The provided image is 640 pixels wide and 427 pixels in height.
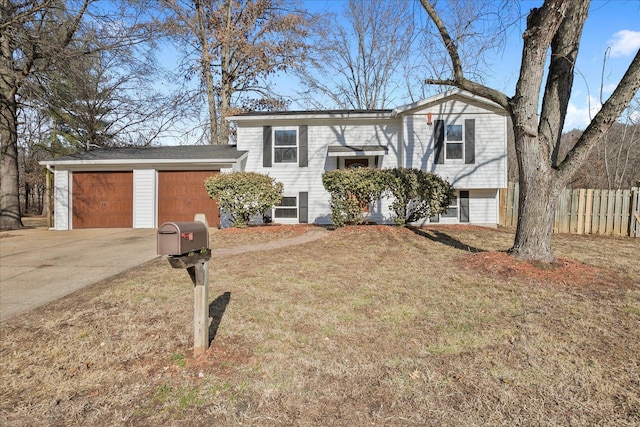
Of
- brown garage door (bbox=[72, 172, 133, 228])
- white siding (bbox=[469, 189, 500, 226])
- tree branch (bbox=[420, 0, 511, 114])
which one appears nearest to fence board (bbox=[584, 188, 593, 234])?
white siding (bbox=[469, 189, 500, 226])

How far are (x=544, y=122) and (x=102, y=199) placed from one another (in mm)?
13294

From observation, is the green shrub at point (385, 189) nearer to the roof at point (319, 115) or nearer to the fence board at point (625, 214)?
the roof at point (319, 115)

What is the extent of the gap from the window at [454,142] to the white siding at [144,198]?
1013cm

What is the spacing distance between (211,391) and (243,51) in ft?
64.6

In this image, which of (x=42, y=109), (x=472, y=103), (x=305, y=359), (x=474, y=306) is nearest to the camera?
(x=305, y=359)

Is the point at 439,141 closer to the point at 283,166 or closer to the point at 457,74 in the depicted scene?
the point at 283,166

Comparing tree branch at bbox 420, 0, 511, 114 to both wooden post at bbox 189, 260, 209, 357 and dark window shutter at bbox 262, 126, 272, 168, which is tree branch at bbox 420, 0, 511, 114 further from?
dark window shutter at bbox 262, 126, 272, 168

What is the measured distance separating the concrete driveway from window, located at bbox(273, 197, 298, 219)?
416cm

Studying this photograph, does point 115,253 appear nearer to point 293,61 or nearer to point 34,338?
point 34,338

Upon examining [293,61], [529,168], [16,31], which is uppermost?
[293,61]

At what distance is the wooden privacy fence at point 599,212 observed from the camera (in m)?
9.95

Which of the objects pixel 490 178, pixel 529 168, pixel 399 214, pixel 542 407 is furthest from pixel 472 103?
pixel 542 407

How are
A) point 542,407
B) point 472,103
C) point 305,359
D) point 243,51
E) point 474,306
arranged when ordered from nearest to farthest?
point 542,407 < point 305,359 < point 474,306 < point 472,103 < point 243,51

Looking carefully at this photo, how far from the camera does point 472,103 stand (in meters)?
11.3
